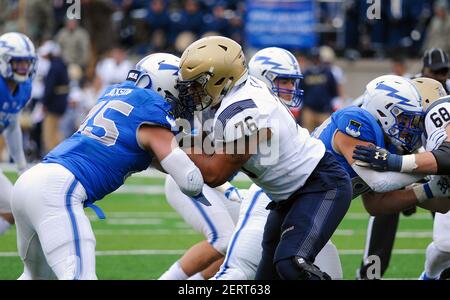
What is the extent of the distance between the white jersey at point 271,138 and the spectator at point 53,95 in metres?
10.4

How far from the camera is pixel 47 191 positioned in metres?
4.95

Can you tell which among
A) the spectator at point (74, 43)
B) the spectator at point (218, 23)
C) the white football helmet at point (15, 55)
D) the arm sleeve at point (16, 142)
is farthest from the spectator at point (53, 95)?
the arm sleeve at point (16, 142)

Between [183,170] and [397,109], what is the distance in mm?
1329

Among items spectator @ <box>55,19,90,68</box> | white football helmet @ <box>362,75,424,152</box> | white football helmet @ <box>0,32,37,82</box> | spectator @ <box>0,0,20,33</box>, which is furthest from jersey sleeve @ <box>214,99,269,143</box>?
spectator @ <box>0,0,20,33</box>

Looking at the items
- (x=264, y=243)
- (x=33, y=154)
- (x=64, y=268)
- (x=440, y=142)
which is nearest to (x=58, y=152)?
(x=64, y=268)

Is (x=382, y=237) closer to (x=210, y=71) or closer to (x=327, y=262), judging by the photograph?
(x=327, y=262)

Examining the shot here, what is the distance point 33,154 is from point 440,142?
11.4m

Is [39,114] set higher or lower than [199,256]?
lower

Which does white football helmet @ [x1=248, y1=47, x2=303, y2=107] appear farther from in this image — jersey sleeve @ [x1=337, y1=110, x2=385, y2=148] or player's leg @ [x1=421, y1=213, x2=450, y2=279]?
player's leg @ [x1=421, y1=213, x2=450, y2=279]

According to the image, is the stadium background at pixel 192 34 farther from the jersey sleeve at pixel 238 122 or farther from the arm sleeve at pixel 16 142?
the jersey sleeve at pixel 238 122

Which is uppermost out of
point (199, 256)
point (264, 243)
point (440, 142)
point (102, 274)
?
point (440, 142)
